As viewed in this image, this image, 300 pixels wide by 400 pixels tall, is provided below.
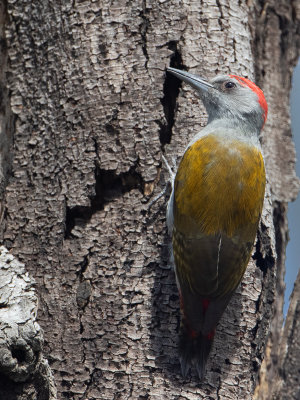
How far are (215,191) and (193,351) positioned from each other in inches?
36.7

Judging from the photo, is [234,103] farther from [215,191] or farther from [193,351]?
[193,351]

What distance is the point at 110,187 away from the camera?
331 cm

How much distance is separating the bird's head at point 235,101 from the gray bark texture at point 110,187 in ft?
0.31

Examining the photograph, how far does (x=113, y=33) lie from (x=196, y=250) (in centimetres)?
132

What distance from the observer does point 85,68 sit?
3.36 meters

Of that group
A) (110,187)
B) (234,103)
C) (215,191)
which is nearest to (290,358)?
(215,191)

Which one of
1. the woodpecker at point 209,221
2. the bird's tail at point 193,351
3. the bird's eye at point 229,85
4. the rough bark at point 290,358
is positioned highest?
the bird's eye at point 229,85

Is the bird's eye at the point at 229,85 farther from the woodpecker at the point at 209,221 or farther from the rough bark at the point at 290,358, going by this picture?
the rough bark at the point at 290,358

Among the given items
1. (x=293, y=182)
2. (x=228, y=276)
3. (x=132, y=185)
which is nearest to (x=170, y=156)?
(x=132, y=185)

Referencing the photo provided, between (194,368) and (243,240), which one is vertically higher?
(243,240)

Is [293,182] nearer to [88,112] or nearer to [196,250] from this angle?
[196,250]

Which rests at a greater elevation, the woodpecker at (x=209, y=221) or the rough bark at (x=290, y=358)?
the woodpecker at (x=209, y=221)

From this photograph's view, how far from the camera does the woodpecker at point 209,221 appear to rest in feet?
10.2

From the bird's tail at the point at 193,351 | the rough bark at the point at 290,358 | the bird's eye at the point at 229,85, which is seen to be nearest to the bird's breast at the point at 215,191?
the bird's eye at the point at 229,85
